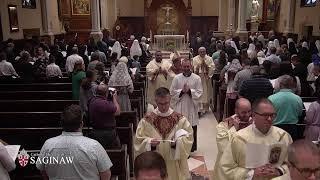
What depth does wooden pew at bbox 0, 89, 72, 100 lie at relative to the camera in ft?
27.4

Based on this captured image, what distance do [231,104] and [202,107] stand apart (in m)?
2.02

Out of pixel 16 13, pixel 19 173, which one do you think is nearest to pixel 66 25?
pixel 16 13

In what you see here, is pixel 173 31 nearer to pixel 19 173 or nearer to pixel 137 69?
pixel 137 69

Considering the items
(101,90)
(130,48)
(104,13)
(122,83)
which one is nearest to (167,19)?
(104,13)

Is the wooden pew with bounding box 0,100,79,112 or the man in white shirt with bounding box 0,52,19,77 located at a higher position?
the man in white shirt with bounding box 0,52,19,77

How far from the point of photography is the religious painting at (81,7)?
2600 centimetres

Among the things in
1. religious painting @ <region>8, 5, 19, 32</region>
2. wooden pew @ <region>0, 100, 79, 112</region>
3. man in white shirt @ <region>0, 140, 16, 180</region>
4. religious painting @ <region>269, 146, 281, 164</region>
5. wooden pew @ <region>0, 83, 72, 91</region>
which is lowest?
wooden pew @ <region>0, 100, 79, 112</region>

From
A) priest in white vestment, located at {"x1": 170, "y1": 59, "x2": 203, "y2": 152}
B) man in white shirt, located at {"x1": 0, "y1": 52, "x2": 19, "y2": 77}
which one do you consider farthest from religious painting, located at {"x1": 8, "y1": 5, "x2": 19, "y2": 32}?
priest in white vestment, located at {"x1": 170, "y1": 59, "x2": 203, "y2": 152}

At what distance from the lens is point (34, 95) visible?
27.8ft

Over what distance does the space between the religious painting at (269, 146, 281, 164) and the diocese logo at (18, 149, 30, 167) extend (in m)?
3.07

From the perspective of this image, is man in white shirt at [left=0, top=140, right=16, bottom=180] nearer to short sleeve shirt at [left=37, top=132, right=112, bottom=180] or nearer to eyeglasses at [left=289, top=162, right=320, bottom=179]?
short sleeve shirt at [left=37, top=132, right=112, bottom=180]

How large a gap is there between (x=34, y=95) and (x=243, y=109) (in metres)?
5.79

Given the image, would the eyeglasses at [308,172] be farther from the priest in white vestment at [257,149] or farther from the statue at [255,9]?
the statue at [255,9]

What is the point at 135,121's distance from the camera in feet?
23.2
